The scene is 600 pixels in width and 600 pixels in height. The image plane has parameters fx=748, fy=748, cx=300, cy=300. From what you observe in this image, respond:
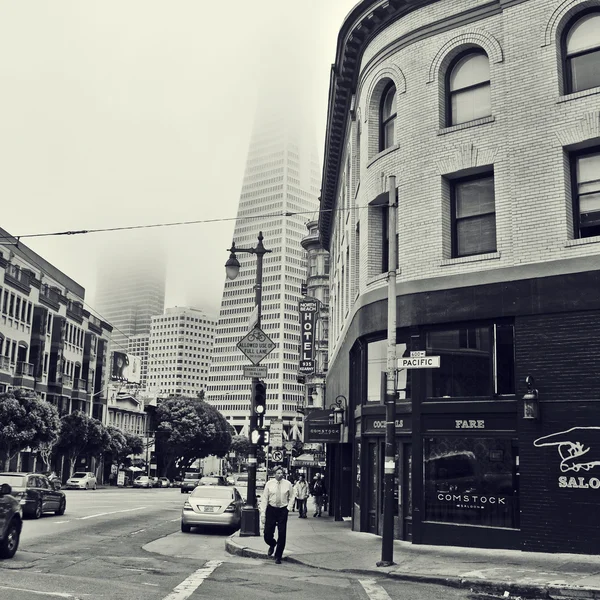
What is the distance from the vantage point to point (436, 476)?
17.0 m

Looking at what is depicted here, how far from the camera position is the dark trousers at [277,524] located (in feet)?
47.8

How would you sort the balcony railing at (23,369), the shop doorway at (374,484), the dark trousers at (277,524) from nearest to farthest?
the dark trousers at (277,524), the shop doorway at (374,484), the balcony railing at (23,369)

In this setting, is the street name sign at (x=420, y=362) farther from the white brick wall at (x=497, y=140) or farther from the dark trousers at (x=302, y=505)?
the dark trousers at (x=302, y=505)

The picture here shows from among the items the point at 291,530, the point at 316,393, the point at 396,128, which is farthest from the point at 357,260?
the point at 316,393

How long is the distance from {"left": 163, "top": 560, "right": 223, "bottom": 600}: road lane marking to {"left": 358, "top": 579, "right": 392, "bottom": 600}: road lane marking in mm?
2578

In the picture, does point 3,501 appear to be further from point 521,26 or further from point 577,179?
point 521,26

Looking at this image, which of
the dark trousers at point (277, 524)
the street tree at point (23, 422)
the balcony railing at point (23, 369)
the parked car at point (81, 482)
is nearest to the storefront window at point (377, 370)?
the dark trousers at point (277, 524)

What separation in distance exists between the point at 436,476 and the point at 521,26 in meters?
10.6

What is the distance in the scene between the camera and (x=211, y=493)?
23.1 meters

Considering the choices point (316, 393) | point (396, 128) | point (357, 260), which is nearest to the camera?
point (396, 128)

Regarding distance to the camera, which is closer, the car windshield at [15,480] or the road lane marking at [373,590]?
the road lane marking at [373,590]

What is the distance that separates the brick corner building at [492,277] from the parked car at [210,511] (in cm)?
435

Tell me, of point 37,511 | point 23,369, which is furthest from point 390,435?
point 23,369

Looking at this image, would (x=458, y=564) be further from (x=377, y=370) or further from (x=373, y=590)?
(x=377, y=370)
